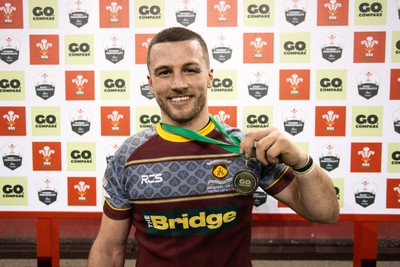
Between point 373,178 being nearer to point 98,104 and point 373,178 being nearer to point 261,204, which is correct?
point 261,204

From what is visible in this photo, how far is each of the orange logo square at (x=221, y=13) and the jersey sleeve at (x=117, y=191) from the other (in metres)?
0.82

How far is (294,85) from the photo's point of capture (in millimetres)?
1619

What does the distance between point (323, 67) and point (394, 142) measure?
51 cm

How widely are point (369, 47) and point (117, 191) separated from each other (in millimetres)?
1350

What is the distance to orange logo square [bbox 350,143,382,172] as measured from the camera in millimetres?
1619

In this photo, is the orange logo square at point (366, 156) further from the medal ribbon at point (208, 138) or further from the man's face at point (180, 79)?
the man's face at point (180, 79)

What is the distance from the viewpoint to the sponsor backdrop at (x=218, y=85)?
1601 mm

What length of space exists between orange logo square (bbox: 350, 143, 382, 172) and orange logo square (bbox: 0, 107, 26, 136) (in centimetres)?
168

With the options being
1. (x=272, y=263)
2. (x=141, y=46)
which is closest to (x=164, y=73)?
(x=141, y=46)

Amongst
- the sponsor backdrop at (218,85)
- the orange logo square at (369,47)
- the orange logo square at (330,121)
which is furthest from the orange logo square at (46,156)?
the orange logo square at (369,47)

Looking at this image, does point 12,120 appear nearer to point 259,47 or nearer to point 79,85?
point 79,85

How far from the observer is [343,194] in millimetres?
1636

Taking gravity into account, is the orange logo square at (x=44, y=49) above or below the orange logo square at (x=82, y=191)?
above

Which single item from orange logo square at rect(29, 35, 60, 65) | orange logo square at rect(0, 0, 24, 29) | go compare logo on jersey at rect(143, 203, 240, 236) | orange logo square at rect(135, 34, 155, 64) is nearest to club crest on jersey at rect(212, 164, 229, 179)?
go compare logo on jersey at rect(143, 203, 240, 236)
